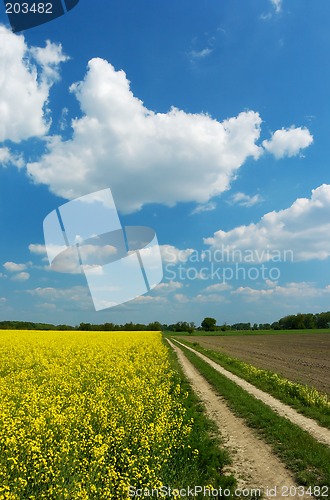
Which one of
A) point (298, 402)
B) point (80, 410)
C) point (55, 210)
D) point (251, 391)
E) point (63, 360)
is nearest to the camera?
point (80, 410)

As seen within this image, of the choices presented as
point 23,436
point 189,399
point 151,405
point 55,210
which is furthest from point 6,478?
point 189,399

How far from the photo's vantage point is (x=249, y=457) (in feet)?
28.7

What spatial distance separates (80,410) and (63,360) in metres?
10.0

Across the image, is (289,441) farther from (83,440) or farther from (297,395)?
(297,395)

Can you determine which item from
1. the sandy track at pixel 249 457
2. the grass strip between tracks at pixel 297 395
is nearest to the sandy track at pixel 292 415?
the grass strip between tracks at pixel 297 395

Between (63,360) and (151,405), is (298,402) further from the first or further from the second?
(63,360)

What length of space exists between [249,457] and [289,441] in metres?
1.36

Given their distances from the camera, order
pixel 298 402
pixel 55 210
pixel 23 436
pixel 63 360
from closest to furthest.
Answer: pixel 23 436
pixel 55 210
pixel 298 402
pixel 63 360

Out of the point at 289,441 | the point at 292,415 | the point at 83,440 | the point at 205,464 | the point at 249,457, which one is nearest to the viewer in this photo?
the point at 83,440

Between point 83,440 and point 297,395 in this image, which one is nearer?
point 83,440

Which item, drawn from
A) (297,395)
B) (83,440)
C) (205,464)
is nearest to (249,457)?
(205,464)

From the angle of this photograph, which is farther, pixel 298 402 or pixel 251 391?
pixel 251 391

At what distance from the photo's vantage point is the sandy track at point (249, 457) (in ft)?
24.2

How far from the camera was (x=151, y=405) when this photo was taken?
1014cm
